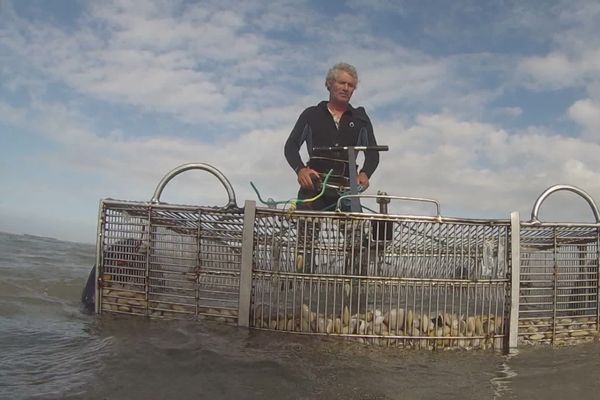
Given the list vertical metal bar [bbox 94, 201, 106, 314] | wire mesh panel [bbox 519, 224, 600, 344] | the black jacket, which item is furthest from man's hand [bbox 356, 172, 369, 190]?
vertical metal bar [bbox 94, 201, 106, 314]

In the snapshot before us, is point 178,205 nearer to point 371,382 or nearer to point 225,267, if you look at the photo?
point 225,267

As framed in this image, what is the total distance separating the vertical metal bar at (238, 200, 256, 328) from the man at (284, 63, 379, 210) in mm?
1169

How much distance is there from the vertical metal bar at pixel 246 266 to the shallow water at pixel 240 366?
12 centimetres

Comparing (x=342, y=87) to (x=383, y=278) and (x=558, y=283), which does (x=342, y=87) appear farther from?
(x=558, y=283)

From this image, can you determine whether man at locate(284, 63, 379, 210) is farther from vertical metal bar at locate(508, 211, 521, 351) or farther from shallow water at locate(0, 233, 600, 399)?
shallow water at locate(0, 233, 600, 399)

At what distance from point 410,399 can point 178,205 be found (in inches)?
90.4

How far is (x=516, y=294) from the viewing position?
12.6 feet

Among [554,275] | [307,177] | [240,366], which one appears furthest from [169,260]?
[554,275]

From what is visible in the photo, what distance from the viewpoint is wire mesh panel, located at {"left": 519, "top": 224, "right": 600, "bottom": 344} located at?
156 inches

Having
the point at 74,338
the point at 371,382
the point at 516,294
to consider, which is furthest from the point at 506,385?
the point at 74,338

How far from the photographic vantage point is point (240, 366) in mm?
3020

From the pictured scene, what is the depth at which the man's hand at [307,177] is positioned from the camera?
473 cm

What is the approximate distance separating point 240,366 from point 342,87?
129 inches

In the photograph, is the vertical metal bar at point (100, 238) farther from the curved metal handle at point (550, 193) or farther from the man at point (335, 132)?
the curved metal handle at point (550, 193)
